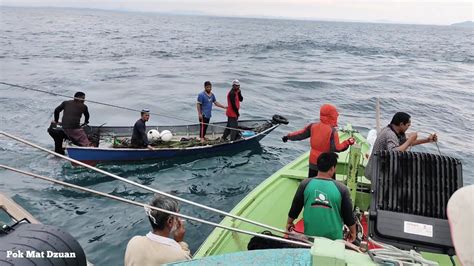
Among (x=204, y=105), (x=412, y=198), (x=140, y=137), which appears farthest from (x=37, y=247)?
(x=204, y=105)

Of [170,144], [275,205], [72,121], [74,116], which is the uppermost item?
[74,116]

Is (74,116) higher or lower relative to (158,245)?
lower

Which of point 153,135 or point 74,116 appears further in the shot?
point 153,135

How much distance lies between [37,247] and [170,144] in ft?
27.9

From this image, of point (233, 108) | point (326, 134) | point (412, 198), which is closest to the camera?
point (412, 198)

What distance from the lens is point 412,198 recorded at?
3.88 m

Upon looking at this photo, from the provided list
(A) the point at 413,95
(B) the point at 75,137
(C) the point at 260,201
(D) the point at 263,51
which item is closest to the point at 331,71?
(A) the point at 413,95

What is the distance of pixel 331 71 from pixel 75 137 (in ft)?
86.4

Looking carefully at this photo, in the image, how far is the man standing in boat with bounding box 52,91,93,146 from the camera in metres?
9.52

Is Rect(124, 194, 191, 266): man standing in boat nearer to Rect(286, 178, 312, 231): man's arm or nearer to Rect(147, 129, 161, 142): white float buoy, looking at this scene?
Rect(286, 178, 312, 231): man's arm

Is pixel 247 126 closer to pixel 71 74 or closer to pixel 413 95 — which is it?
pixel 413 95

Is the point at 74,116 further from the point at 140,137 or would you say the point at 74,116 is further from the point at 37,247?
the point at 37,247

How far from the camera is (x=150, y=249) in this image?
9.54 ft

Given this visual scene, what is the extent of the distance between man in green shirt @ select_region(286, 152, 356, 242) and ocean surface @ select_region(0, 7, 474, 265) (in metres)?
3.75
